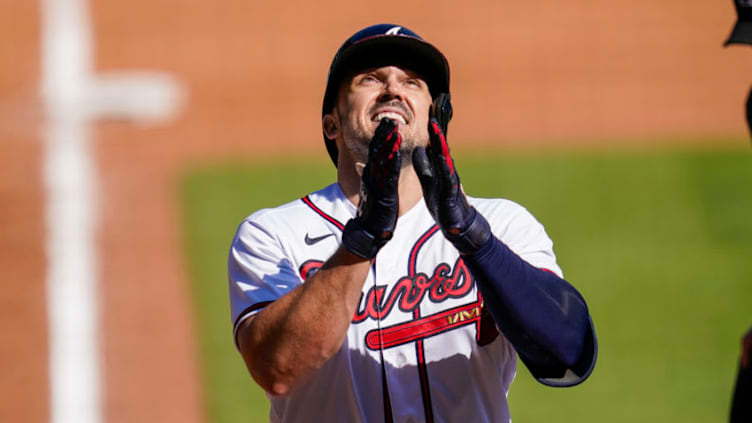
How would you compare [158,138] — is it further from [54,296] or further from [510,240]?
[510,240]

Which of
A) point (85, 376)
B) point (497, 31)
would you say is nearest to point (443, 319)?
point (85, 376)

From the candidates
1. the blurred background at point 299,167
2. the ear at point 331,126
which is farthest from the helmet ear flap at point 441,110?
the blurred background at point 299,167

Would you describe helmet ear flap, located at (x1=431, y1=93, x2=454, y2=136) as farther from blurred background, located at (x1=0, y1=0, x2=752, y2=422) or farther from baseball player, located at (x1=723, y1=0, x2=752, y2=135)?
blurred background, located at (x1=0, y1=0, x2=752, y2=422)

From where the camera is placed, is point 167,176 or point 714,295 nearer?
point 714,295

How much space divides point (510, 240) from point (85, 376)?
631cm

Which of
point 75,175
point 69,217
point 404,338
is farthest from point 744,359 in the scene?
point 75,175

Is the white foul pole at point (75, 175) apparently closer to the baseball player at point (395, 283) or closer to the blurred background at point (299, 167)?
the blurred background at point (299, 167)

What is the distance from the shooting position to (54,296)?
31.5 feet

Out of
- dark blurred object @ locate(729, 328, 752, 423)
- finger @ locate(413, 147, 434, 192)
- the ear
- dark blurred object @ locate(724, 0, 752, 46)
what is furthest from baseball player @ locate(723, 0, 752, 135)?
the ear

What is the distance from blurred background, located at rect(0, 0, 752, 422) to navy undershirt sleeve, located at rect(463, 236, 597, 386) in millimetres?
5351

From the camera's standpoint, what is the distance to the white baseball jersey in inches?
113

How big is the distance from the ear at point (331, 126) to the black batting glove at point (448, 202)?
1.95 feet

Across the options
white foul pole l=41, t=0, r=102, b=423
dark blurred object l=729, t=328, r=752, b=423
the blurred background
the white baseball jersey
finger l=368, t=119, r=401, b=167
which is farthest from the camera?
the blurred background

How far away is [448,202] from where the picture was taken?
2631mm
